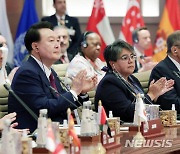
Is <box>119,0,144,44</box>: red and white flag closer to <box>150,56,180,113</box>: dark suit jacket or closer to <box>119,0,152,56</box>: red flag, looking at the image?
<box>119,0,152,56</box>: red flag

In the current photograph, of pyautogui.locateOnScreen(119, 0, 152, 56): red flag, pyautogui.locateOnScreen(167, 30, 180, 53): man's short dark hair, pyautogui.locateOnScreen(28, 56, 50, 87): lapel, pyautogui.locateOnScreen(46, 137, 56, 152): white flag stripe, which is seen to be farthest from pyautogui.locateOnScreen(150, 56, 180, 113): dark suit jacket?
pyautogui.locateOnScreen(119, 0, 152, 56): red flag

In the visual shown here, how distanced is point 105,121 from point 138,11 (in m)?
5.48

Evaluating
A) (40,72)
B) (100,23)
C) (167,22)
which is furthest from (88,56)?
(167,22)

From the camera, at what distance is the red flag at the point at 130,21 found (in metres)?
9.23

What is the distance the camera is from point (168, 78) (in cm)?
574

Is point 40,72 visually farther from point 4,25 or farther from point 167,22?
point 167,22

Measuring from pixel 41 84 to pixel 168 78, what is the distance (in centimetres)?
143

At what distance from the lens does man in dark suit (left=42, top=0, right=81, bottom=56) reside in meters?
8.11

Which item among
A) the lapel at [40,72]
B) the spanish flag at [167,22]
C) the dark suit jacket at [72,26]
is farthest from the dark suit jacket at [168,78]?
the spanish flag at [167,22]

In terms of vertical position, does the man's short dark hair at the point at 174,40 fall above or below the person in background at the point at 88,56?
above

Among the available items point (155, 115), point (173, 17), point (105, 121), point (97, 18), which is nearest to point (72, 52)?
point (97, 18)

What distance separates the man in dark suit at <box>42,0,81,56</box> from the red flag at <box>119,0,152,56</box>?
110cm

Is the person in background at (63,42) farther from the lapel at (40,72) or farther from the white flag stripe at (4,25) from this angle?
the lapel at (40,72)

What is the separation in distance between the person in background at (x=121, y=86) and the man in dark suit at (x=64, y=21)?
9.10ft
